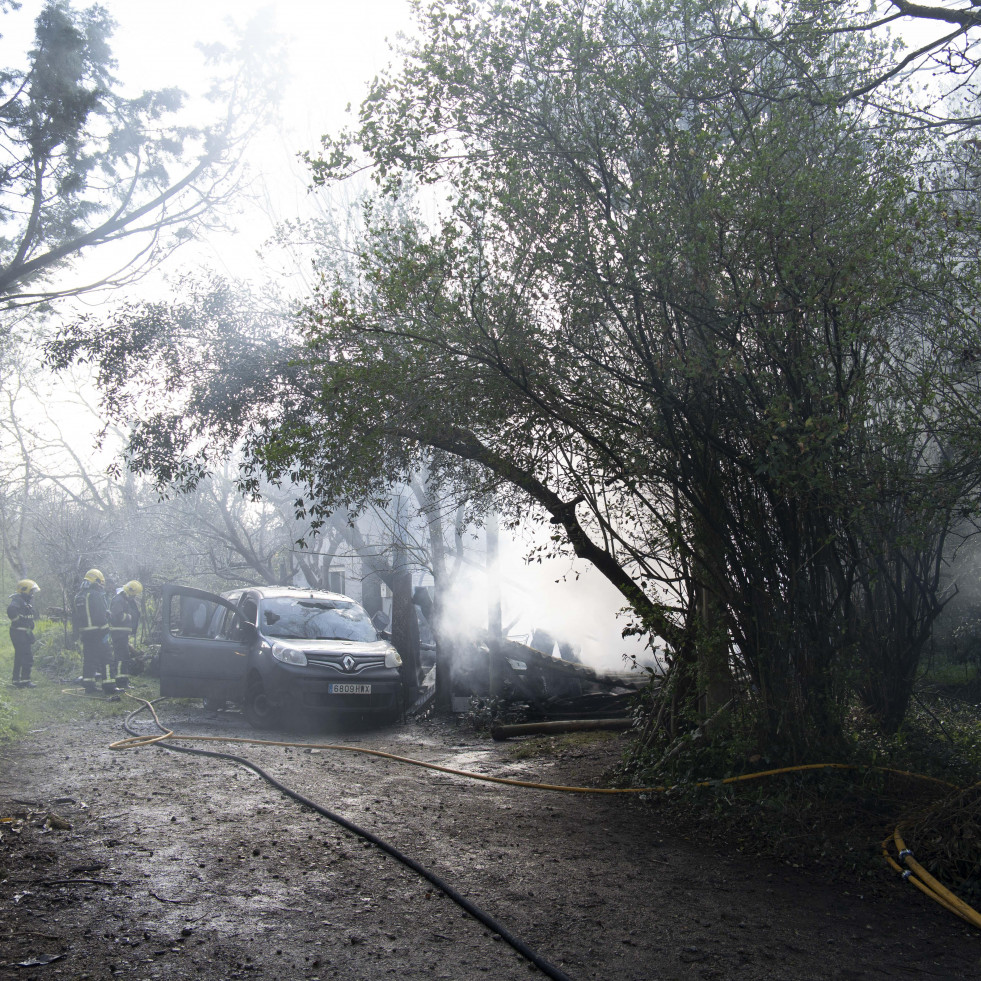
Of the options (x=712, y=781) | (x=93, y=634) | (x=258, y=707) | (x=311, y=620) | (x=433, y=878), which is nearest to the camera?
(x=433, y=878)

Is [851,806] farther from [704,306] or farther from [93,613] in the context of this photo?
[93,613]

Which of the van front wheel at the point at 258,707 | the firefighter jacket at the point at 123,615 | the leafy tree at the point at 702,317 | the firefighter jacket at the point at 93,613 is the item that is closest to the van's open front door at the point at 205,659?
the van front wheel at the point at 258,707

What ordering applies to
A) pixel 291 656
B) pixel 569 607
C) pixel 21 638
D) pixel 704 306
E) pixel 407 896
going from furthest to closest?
pixel 569 607 < pixel 21 638 < pixel 291 656 < pixel 704 306 < pixel 407 896

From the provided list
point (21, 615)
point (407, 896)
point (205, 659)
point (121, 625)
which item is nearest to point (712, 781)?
point (407, 896)

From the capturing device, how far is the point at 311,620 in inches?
448

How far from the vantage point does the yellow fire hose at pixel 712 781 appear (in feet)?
13.2

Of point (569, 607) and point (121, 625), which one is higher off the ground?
point (569, 607)

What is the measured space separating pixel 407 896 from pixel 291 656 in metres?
6.65

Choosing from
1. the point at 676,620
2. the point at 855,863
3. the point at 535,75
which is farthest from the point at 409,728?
the point at 535,75

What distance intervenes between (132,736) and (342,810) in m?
4.84

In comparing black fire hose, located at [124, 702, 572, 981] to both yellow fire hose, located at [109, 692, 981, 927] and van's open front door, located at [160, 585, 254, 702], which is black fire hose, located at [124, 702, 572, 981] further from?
van's open front door, located at [160, 585, 254, 702]

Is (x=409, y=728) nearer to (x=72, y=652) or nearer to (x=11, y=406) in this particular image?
(x=72, y=652)

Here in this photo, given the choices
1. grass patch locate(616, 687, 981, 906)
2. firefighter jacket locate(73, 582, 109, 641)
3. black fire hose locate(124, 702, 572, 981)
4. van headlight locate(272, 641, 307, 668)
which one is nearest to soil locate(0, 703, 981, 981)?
black fire hose locate(124, 702, 572, 981)

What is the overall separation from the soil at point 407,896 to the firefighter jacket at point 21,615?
29.1 feet
